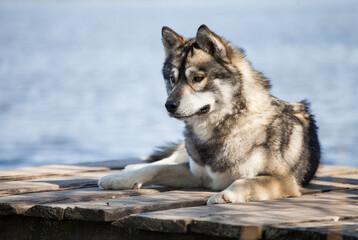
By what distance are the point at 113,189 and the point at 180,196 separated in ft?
2.01

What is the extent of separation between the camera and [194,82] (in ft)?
15.8

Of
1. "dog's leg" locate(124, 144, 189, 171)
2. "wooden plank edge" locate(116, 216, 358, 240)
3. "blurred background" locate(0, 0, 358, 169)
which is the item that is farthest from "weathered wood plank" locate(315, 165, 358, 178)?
"wooden plank edge" locate(116, 216, 358, 240)

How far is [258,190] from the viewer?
4.41 metres

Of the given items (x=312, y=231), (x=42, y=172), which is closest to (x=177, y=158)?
(x=42, y=172)

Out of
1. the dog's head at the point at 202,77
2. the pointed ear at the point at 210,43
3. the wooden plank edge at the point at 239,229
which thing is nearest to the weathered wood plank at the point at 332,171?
the dog's head at the point at 202,77

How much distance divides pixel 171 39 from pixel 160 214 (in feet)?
6.26

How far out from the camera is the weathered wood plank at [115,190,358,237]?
3377mm

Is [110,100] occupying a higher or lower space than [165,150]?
higher

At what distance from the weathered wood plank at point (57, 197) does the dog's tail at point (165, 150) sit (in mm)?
1431

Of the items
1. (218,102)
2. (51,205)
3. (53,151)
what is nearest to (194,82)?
(218,102)

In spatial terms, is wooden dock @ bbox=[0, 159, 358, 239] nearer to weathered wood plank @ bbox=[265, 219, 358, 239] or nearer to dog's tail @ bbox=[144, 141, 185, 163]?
weathered wood plank @ bbox=[265, 219, 358, 239]

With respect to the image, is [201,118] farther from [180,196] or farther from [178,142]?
[178,142]

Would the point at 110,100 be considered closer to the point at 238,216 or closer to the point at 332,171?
the point at 332,171

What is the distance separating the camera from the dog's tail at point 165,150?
20.8 ft
